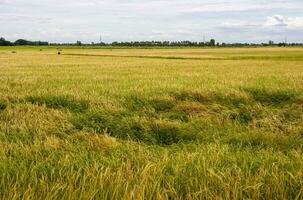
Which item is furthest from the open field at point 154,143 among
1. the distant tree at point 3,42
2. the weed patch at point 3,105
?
the distant tree at point 3,42

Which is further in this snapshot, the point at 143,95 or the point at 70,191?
the point at 143,95

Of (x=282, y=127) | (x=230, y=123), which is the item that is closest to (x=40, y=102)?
(x=230, y=123)

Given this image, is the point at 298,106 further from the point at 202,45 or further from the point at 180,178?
the point at 202,45

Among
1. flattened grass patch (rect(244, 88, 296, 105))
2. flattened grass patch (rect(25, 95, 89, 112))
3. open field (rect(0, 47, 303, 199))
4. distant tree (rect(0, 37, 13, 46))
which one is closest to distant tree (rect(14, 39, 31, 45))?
distant tree (rect(0, 37, 13, 46))

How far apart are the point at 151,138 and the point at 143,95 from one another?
3642 mm

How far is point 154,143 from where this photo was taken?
7.00m

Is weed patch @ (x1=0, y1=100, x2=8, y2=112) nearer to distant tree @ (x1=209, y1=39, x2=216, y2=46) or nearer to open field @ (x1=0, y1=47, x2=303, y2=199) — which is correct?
open field @ (x1=0, y1=47, x2=303, y2=199)

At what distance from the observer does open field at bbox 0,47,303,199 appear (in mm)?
3723

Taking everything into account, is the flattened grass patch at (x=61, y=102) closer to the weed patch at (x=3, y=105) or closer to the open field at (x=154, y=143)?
the open field at (x=154, y=143)

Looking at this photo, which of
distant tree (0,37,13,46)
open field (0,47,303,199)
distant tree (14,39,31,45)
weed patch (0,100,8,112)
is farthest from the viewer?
distant tree (14,39,31,45)

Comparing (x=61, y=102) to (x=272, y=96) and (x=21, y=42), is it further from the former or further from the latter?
(x=21, y=42)

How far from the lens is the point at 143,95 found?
10.8 m

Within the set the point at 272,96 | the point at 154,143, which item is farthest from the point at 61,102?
the point at 272,96

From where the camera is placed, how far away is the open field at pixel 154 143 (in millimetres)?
3723
